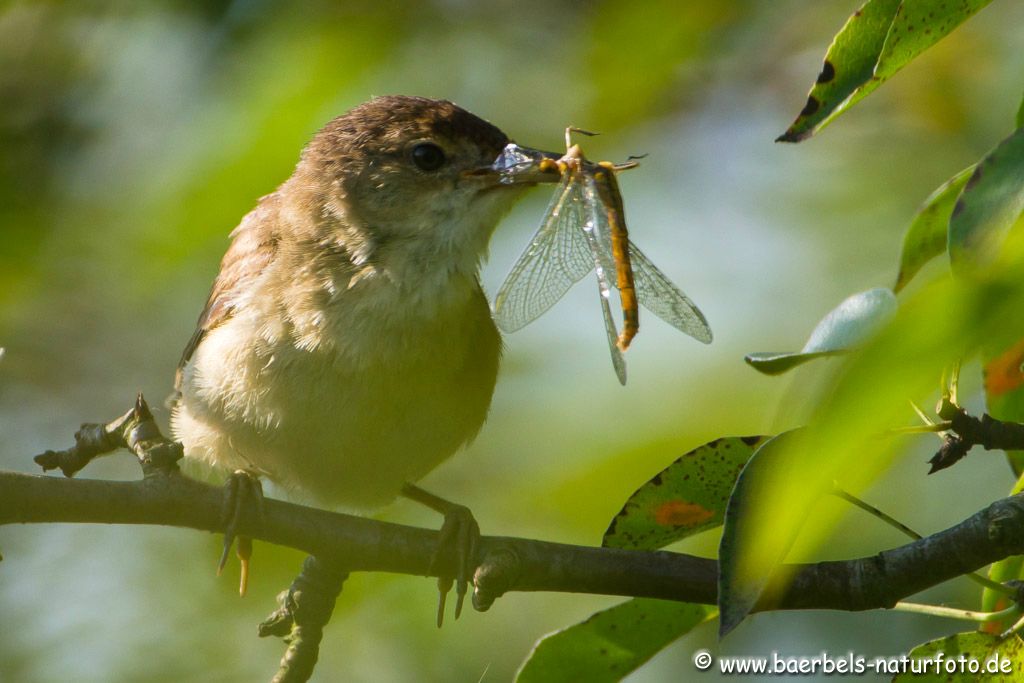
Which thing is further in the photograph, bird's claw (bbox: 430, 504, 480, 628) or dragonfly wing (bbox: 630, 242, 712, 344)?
dragonfly wing (bbox: 630, 242, 712, 344)

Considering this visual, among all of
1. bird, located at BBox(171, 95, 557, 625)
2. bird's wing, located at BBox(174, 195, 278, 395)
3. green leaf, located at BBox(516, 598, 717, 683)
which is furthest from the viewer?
Answer: bird's wing, located at BBox(174, 195, 278, 395)

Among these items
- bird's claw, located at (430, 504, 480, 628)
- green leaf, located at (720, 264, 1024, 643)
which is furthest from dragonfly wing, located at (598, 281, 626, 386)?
green leaf, located at (720, 264, 1024, 643)

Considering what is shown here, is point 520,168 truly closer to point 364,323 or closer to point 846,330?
point 364,323

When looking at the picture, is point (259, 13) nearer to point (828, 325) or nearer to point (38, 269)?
point (38, 269)

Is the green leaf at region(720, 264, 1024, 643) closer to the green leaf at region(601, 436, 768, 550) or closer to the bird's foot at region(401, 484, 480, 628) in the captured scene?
the green leaf at region(601, 436, 768, 550)

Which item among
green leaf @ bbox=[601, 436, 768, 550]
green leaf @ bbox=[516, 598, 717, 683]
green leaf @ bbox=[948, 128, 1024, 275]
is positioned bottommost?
green leaf @ bbox=[516, 598, 717, 683]

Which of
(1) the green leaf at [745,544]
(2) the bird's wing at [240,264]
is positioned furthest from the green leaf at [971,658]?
(2) the bird's wing at [240,264]

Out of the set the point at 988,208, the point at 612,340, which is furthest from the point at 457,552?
the point at 988,208
